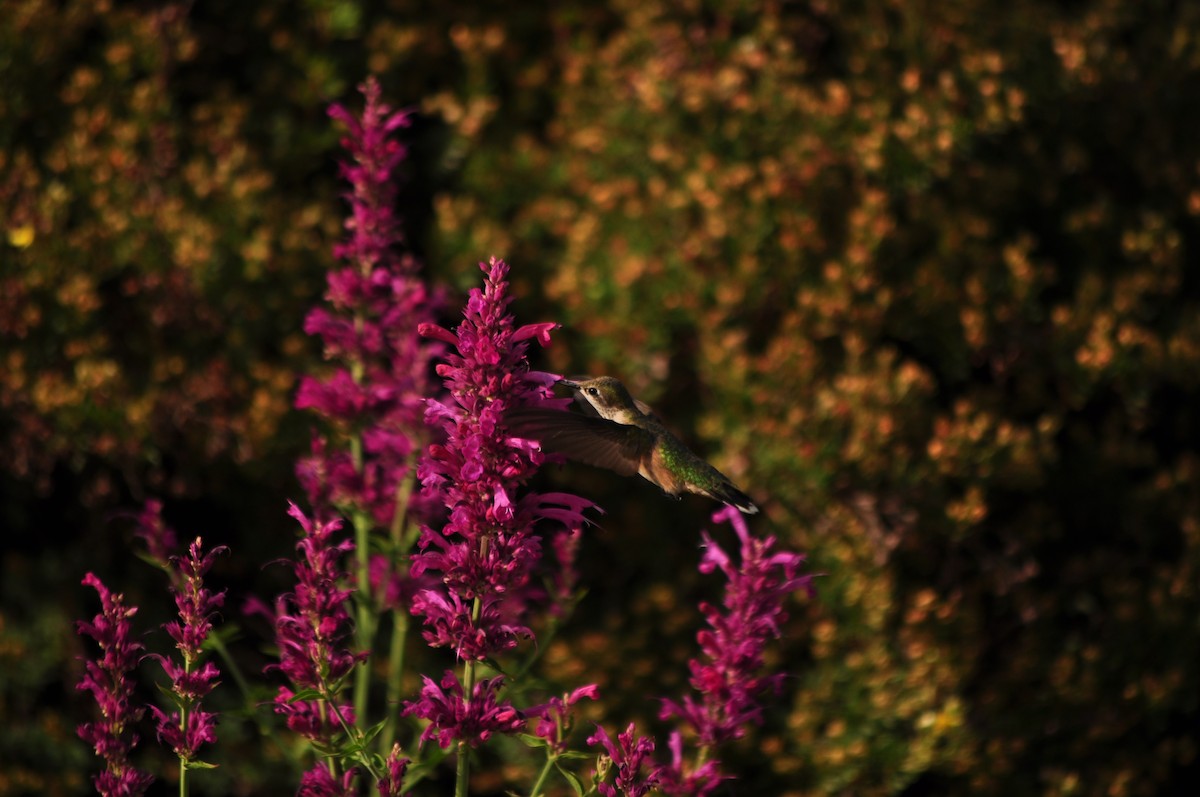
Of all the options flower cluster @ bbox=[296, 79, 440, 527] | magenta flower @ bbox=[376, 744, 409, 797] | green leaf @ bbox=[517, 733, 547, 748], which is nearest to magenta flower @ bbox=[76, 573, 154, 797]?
magenta flower @ bbox=[376, 744, 409, 797]

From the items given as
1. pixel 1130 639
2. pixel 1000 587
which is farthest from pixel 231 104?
pixel 1130 639

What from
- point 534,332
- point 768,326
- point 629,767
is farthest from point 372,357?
point 768,326

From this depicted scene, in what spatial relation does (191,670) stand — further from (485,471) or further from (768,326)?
(768,326)

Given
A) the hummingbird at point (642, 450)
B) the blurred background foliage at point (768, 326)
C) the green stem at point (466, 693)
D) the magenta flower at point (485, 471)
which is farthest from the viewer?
the blurred background foliage at point (768, 326)

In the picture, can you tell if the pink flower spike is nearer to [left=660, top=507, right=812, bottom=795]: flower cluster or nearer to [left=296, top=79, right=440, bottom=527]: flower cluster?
[left=660, top=507, right=812, bottom=795]: flower cluster

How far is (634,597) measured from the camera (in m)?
5.18

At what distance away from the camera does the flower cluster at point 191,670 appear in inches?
83.5

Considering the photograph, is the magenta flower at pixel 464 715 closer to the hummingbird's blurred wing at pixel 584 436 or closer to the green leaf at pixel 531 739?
Answer: the green leaf at pixel 531 739

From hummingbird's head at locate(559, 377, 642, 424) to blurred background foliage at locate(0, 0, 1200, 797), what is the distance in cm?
175

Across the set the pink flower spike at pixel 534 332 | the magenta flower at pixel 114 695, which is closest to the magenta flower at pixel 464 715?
the magenta flower at pixel 114 695

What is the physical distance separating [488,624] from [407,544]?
3.79 ft

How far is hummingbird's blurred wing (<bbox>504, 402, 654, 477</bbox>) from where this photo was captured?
6.92ft

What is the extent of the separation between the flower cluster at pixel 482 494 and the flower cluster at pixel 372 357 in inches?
31.6

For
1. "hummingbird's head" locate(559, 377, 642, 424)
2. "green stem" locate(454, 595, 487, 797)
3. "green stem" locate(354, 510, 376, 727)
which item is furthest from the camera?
"green stem" locate(354, 510, 376, 727)
